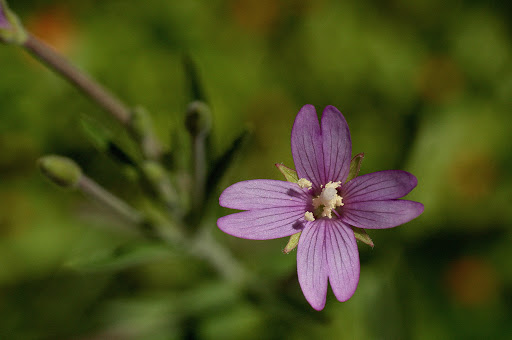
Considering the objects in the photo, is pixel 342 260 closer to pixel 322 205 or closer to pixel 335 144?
pixel 322 205

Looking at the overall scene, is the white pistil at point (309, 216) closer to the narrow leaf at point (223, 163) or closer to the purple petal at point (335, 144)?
the purple petal at point (335, 144)

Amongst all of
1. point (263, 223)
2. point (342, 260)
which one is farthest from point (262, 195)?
point (342, 260)

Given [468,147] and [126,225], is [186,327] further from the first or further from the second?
[468,147]

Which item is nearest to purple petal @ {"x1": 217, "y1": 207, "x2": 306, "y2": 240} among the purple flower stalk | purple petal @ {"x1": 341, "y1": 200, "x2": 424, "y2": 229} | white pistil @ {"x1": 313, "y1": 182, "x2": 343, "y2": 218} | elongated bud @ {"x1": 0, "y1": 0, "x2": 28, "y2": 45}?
the purple flower stalk

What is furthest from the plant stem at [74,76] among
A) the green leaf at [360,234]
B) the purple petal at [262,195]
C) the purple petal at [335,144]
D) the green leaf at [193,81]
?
the green leaf at [360,234]

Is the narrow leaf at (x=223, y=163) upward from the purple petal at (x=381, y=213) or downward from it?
upward

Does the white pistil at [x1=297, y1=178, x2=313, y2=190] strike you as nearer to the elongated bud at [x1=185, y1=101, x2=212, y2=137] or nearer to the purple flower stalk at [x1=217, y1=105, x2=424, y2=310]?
the purple flower stalk at [x1=217, y1=105, x2=424, y2=310]
